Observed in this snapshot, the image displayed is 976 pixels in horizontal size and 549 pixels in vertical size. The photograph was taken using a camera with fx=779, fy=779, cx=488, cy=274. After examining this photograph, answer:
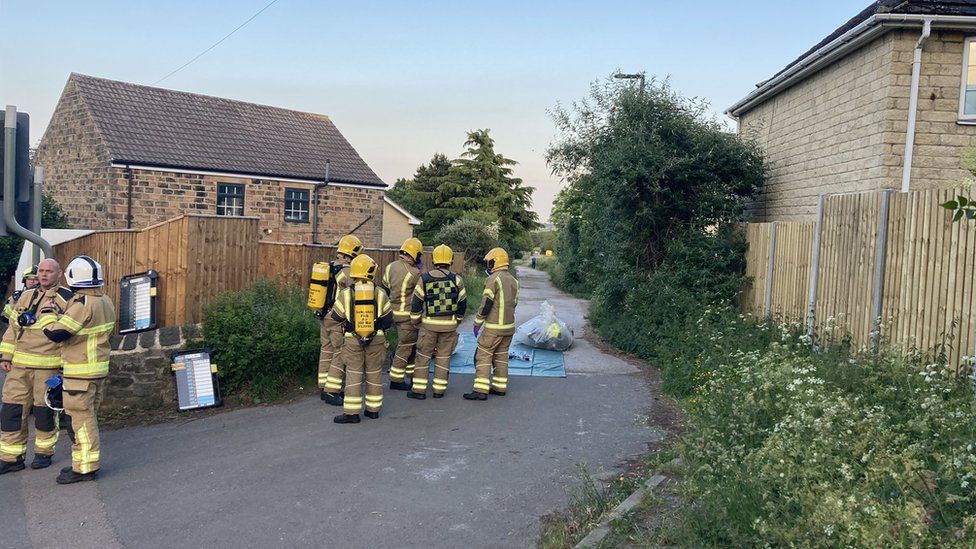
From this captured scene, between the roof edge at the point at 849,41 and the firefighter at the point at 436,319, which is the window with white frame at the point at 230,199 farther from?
the firefighter at the point at 436,319

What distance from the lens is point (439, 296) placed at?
10.0 m

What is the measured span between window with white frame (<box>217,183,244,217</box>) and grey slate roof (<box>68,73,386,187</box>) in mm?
558

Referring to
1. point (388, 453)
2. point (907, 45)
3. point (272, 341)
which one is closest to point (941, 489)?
point (388, 453)

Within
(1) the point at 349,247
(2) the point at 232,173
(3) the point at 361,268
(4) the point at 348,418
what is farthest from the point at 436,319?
(2) the point at 232,173

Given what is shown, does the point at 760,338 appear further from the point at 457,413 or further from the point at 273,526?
the point at 273,526

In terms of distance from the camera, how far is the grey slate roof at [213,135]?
936 inches

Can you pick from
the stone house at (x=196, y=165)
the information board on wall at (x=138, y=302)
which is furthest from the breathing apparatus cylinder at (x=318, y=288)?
the stone house at (x=196, y=165)

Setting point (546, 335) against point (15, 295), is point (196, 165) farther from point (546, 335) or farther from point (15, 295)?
point (15, 295)

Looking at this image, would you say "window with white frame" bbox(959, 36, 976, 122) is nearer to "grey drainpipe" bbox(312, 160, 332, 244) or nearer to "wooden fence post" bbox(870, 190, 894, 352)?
"wooden fence post" bbox(870, 190, 894, 352)

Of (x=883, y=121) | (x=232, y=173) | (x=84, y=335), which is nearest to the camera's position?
(x=84, y=335)

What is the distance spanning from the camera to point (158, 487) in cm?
648

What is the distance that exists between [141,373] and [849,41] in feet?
35.5

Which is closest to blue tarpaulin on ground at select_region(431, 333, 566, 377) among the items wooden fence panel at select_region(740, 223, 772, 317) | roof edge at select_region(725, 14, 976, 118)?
wooden fence panel at select_region(740, 223, 772, 317)

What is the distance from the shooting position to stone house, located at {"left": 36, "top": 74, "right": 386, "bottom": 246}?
2320cm
